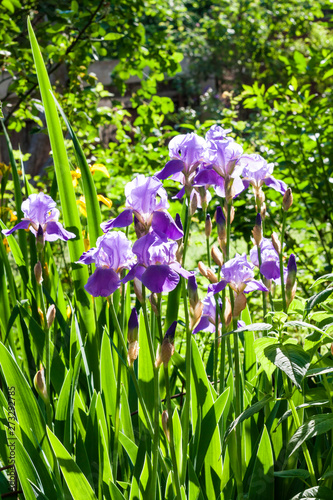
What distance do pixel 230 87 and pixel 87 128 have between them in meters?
8.86

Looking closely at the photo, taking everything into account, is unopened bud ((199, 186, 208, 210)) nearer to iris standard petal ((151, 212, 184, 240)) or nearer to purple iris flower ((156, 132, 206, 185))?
purple iris flower ((156, 132, 206, 185))

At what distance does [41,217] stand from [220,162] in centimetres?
41

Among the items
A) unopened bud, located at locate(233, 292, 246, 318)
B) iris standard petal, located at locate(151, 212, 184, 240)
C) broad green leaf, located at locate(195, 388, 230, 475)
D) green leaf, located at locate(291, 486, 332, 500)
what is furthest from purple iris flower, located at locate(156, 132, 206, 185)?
green leaf, located at locate(291, 486, 332, 500)

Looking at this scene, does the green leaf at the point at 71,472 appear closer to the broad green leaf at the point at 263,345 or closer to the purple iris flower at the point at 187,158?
the broad green leaf at the point at 263,345

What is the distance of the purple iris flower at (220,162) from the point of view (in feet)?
3.04

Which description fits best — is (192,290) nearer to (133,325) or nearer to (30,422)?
(133,325)

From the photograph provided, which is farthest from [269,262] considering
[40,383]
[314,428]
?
[40,383]

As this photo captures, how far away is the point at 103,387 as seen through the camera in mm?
1120

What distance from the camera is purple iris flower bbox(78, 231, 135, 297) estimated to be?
84 centimetres

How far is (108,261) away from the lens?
87 cm

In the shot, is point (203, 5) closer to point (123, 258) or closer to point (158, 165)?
point (158, 165)

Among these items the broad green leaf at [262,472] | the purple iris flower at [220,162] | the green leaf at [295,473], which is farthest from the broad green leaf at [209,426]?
the purple iris flower at [220,162]

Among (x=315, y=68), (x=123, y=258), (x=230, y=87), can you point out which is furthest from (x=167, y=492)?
(x=230, y=87)

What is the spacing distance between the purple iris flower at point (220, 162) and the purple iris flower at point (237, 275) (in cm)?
16
